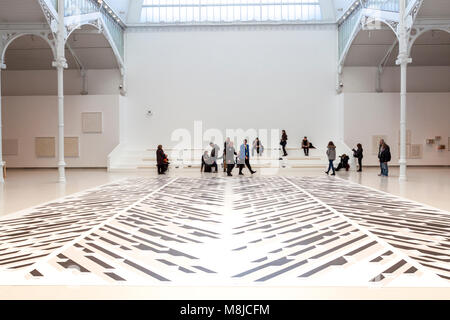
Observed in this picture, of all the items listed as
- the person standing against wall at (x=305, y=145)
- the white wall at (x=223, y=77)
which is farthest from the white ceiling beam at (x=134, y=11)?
Answer: the person standing against wall at (x=305, y=145)

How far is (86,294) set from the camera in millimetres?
3846

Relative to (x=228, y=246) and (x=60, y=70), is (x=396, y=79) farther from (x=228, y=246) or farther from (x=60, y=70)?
(x=228, y=246)

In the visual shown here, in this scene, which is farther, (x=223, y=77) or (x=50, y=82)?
(x=223, y=77)

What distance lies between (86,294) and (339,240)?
12.2ft

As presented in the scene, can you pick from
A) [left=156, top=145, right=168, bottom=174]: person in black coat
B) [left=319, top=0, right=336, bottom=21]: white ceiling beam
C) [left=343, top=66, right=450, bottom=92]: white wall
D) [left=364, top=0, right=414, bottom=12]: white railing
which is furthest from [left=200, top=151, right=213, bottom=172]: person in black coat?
[left=319, top=0, right=336, bottom=21]: white ceiling beam

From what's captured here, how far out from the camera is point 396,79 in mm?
26609

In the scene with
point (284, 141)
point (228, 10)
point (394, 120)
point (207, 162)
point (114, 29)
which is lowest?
point (207, 162)

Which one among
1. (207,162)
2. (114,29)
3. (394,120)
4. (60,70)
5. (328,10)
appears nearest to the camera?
(60,70)

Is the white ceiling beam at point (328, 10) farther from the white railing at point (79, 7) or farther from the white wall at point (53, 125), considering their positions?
the white wall at point (53, 125)

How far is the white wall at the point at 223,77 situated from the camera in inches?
1078

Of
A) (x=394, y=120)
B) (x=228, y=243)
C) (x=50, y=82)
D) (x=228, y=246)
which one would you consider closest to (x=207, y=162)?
(x=394, y=120)

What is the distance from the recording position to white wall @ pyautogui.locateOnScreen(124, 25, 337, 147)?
89.8 feet

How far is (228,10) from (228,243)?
25.1 meters
